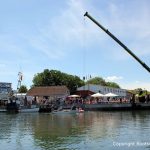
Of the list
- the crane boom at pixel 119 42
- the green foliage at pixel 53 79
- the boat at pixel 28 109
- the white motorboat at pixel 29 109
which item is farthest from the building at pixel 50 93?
the crane boom at pixel 119 42

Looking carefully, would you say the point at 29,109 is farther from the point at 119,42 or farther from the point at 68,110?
the point at 119,42

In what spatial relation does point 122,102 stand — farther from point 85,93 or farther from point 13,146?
point 13,146

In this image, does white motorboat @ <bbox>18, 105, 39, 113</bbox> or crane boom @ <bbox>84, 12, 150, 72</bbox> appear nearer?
crane boom @ <bbox>84, 12, 150, 72</bbox>

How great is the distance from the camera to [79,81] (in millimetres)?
179750

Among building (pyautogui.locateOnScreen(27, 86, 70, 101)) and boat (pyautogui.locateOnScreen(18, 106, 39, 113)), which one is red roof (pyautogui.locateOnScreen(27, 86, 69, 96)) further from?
boat (pyautogui.locateOnScreen(18, 106, 39, 113))

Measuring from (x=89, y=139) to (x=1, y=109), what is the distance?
191ft

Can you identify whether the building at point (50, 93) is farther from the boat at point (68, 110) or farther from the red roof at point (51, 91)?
the boat at point (68, 110)

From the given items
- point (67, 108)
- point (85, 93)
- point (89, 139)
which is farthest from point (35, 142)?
point (85, 93)

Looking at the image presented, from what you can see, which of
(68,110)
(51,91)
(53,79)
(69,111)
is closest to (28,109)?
(68,110)

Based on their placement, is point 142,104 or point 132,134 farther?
point 142,104

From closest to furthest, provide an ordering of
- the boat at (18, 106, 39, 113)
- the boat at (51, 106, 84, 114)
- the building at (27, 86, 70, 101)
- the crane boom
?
the crane boom, the boat at (51, 106, 84, 114), the boat at (18, 106, 39, 113), the building at (27, 86, 70, 101)

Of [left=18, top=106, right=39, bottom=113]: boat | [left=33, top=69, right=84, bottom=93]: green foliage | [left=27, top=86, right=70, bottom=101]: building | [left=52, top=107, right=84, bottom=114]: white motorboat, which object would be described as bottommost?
[left=52, top=107, right=84, bottom=114]: white motorboat

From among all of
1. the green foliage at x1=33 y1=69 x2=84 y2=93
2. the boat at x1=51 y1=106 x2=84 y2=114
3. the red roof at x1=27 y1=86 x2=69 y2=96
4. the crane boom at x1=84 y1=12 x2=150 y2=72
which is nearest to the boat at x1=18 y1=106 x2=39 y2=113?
the boat at x1=51 y1=106 x2=84 y2=114

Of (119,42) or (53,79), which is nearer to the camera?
(119,42)
